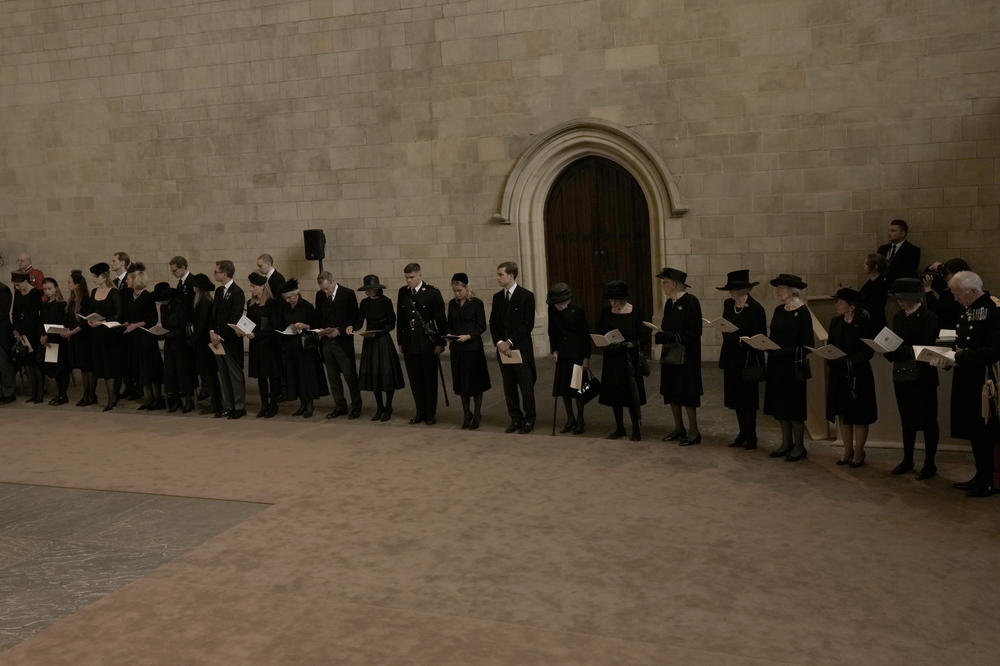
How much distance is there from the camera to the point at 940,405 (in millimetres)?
7414

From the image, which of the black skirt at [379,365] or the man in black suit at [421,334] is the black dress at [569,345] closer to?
the man in black suit at [421,334]

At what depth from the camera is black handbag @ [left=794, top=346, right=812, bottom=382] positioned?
739cm

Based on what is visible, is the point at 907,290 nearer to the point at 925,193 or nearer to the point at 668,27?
the point at 925,193

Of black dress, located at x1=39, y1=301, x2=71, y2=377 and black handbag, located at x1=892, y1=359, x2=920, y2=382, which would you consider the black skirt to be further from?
black handbag, located at x1=892, y1=359, x2=920, y2=382

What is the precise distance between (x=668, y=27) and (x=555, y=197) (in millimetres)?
2434

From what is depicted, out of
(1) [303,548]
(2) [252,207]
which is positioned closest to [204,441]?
(1) [303,548]

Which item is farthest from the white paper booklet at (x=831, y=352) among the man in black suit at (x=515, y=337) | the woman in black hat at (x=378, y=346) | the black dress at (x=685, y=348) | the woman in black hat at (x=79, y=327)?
the woman in black hat at (x=79, y=327)

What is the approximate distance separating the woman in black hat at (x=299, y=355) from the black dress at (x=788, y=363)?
457 centimetres

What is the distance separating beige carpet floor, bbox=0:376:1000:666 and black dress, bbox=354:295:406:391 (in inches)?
43.7

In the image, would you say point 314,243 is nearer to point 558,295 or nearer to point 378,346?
point 378,346

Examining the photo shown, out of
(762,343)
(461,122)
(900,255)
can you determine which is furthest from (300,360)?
(900,255)

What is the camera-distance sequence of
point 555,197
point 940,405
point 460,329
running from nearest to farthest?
point 940,405 < point 460,329 < point 555,197

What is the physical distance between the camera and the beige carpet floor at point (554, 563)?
4742 mm

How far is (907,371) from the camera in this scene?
22.2ft
